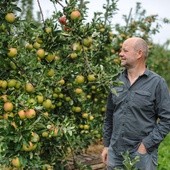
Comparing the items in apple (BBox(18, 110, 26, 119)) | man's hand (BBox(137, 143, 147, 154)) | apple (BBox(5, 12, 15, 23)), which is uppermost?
apple (BBox(5, 12, 15, 23))

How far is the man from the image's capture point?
3205mm

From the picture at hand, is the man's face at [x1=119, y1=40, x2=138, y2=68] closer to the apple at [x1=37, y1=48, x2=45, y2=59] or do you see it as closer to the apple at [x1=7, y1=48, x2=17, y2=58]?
the apple at [x1=37, y1=48, x2=45, y2=59]

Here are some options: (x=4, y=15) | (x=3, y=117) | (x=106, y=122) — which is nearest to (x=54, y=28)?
(x=4, y=15)

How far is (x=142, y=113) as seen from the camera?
325 cm

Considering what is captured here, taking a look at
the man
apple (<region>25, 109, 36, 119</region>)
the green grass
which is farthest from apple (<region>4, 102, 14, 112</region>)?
the green grass

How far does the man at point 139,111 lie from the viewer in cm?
321

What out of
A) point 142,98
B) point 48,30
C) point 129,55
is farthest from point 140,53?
point 48,30

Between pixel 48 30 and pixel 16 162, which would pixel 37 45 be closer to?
pixel 48 30

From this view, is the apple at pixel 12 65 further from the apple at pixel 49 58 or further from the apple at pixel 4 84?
the apple at pixel 49 58

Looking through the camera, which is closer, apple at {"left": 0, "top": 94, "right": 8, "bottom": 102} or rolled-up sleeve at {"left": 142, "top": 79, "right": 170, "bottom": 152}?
apple at {"left": 0, "top": 94, "right": 8, "bottom": 102}

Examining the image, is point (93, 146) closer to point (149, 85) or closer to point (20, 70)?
point (149, 85)

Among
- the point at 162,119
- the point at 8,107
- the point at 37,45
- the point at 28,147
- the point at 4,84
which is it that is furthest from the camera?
the point at 162,119

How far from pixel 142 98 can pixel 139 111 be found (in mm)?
101

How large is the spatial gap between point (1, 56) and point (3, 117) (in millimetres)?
368
